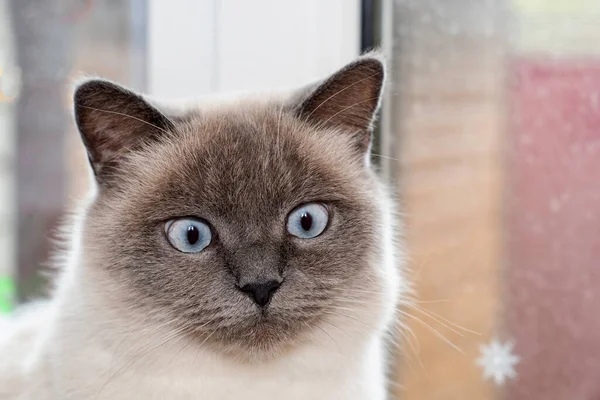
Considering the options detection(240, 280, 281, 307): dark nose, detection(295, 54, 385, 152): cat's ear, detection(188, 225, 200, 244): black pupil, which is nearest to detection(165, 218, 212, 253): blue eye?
detection(188, 225, 200, 244): black pupil

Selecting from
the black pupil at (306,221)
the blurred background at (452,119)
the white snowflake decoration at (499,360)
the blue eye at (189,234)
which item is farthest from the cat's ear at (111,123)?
the white snowflake decoration at (499,360)

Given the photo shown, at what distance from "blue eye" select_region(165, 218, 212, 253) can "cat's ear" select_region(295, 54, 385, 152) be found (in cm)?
27

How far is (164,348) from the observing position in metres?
1.12

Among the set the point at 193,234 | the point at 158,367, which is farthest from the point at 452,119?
the point at 158,367

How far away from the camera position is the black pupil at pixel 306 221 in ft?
3.81

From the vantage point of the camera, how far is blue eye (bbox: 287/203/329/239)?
1.15 meters

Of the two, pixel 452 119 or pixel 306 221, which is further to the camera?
pixel 452 119

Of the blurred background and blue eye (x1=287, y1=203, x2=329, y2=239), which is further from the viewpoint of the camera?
the blurred background

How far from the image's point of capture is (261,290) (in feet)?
3.47

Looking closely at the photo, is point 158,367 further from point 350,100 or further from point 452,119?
point 452,119

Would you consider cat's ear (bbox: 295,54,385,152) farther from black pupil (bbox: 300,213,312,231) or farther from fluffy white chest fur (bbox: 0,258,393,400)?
fluffy white chest fur (bbox: 0,258,393,400)

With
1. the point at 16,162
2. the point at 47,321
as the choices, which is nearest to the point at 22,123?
the point at 16,162

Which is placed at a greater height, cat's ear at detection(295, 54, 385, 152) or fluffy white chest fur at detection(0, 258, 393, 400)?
cat's ear at detection(295, 54, 385, 152)

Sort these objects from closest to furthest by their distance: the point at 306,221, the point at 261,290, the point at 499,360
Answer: the point at 261,290 → the point at 306,221 → the point at 499,360
